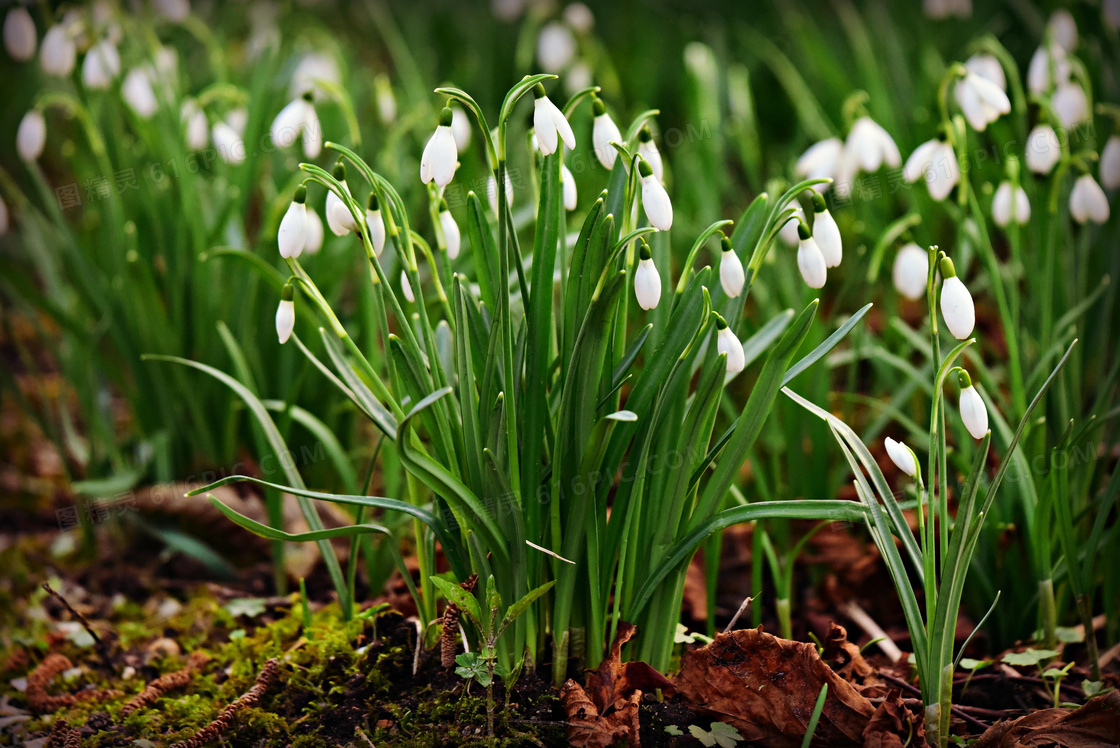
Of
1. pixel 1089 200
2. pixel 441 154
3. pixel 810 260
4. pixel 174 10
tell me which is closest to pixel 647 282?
pixel 810 260

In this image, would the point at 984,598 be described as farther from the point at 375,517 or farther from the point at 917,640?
the point at 375,517

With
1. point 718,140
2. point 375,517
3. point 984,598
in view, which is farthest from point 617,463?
point 718,140

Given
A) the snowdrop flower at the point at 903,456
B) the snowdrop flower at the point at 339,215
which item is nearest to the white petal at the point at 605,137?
the snowdrop flower at the point at 339,215

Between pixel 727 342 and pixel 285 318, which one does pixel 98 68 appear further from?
pixel 727 342

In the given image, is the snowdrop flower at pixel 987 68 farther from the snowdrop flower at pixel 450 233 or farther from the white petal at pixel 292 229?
the white petal at pixel 292 229

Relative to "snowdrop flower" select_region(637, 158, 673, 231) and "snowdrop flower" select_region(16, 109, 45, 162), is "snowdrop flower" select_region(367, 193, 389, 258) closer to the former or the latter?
"snowdrop flower" select_region(637, 158, 673, 231)

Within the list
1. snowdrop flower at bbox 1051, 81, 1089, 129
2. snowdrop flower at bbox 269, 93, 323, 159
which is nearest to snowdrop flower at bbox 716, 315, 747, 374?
snowdrop flower at bbox 269, 93, 323, 159
